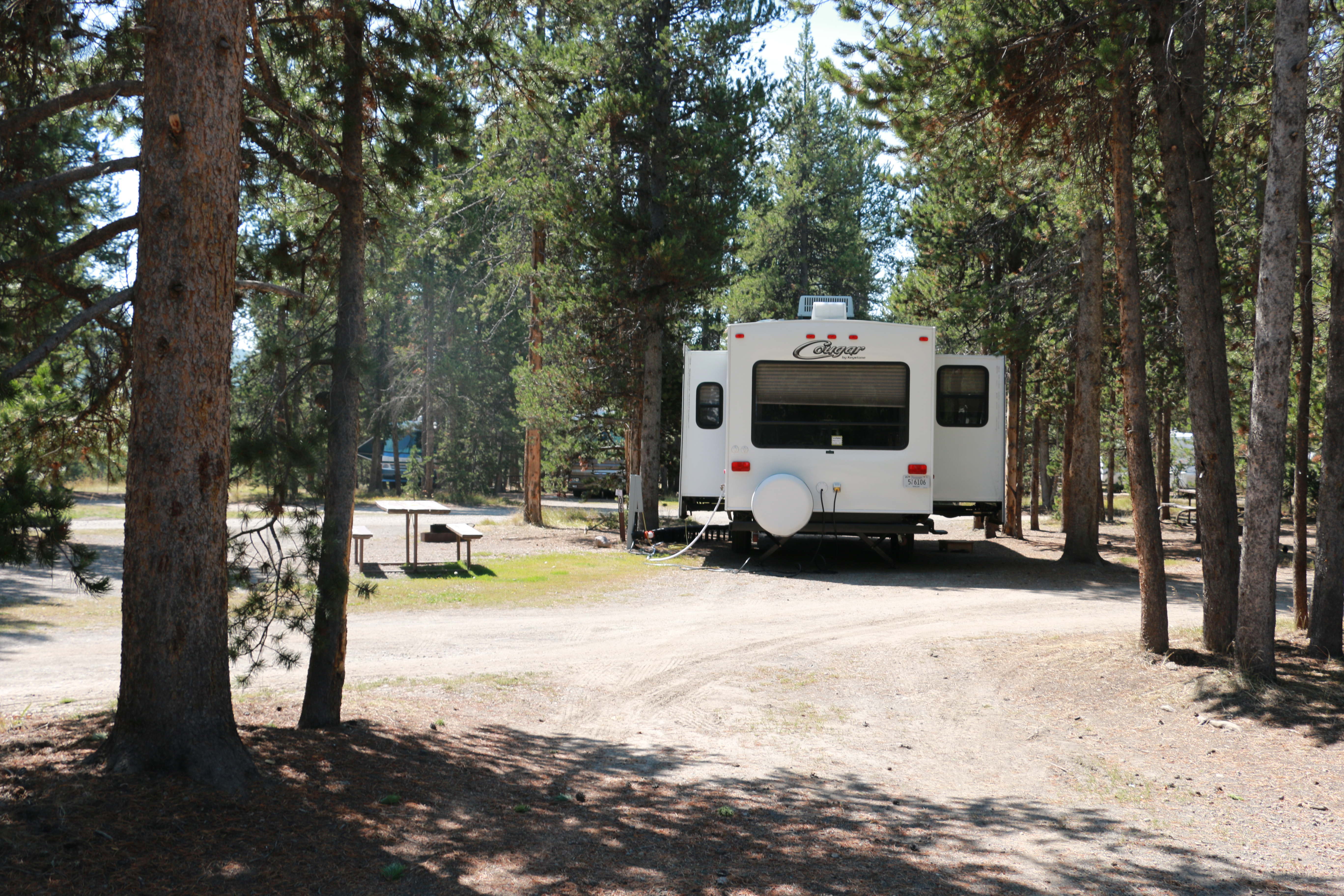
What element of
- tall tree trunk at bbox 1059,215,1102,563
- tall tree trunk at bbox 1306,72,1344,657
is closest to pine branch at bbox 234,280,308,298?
tall tree trunk at bbox 1306,72,1344,657

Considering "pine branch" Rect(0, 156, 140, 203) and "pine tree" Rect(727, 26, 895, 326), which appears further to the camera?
"pine tree" Rect(727, 26, 895, 326)

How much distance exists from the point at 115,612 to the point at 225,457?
6305 mm

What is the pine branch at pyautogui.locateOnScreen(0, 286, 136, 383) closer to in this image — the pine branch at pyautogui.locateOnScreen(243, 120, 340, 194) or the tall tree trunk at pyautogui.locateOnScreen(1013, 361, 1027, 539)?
the pine branch at pyautogui.locateOnScreen(243, 120, 340, 194)

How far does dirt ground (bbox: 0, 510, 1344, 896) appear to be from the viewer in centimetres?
380

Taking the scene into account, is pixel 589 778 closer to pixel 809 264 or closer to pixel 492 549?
pixel 492 549

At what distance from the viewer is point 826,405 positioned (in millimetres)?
13414

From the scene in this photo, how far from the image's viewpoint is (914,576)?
44.7 feet

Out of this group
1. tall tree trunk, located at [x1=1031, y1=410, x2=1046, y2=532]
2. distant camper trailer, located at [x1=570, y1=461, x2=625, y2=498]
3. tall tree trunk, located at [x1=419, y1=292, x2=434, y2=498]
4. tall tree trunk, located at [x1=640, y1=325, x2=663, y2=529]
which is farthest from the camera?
tall tree trunk, located at [x1=419, y1=292, x2=434, y2=498]

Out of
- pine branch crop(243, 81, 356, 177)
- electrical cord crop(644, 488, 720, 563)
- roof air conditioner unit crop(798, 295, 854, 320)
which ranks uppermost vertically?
roof air conditioner unit crop(798, 295, 854, 320)

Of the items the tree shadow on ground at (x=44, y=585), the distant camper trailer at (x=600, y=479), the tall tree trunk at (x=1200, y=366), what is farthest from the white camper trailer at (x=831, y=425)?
the tree shadow on ground at (x=44, y=585)

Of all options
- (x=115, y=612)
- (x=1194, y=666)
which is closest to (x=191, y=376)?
(x=115, y=612)

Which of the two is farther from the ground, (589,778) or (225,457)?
(225,457)

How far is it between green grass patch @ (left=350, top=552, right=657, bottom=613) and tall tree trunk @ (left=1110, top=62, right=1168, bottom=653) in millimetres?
5834

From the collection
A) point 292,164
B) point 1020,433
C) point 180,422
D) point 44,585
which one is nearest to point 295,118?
point 292,164
